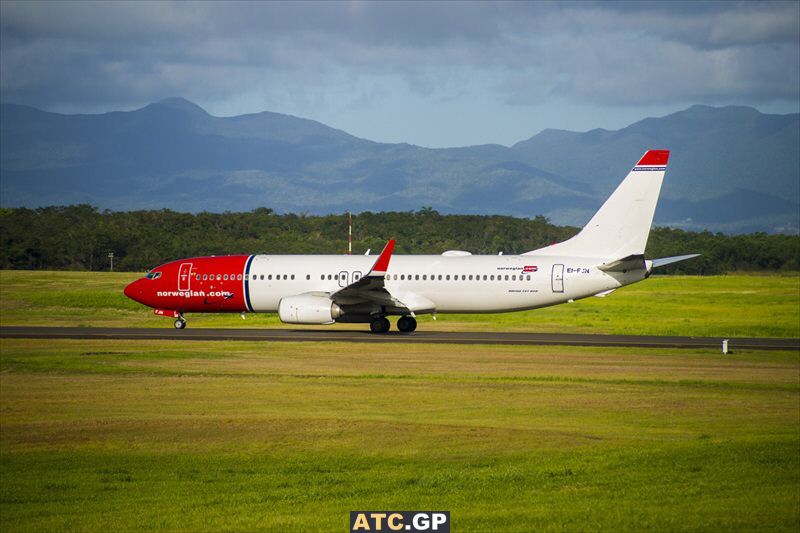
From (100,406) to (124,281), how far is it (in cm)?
5644

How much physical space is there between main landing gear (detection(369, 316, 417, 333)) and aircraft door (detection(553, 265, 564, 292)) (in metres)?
6.39

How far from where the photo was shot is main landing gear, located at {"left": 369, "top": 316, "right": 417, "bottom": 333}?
44450 millimetres

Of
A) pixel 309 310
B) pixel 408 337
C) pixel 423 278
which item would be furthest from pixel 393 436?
pixel 423 278

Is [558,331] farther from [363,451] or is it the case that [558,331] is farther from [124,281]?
[124,281]

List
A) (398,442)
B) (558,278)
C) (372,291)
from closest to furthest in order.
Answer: (398,442), (558,278), (372,291)

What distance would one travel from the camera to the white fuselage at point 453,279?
42375 millimetres

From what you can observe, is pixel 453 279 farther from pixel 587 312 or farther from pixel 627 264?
pixel 587 312

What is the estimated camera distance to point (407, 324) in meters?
45.4

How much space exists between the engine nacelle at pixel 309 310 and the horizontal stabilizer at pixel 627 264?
10934mm

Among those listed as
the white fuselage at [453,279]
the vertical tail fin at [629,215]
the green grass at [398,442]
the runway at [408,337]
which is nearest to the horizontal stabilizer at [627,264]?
the white fuselage at [453,279]

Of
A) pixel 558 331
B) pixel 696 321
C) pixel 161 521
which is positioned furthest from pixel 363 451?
pixel 696 321

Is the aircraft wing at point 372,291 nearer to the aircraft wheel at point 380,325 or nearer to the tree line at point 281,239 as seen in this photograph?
the aircraft wheel at point 380,325

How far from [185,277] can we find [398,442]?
29748 millimetres

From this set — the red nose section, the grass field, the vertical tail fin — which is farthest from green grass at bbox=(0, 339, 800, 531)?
the red nose section
